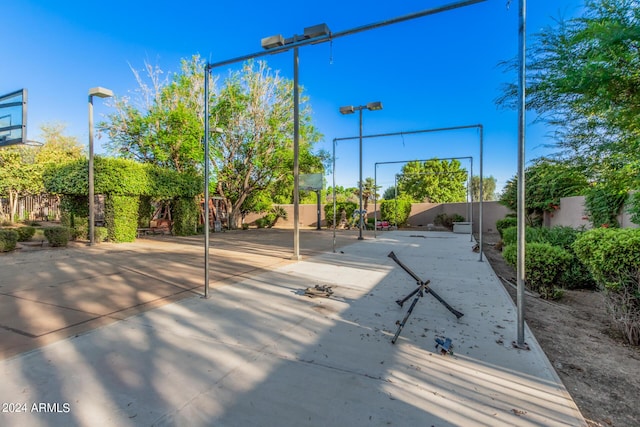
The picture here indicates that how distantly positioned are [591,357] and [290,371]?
252 cm

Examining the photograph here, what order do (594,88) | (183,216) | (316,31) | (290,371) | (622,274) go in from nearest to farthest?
1. (290,371)
2. (622,274)
3. (316,31)
4. (594,88)
5. (183,216)

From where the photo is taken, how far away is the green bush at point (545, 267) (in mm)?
4430

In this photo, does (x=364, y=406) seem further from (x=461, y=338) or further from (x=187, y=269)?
(x=187, y=269)

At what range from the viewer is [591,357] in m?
2.53

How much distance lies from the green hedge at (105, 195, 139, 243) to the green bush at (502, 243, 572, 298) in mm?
11104

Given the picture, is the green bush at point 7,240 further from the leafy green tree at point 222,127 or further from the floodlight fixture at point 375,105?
the floodlight fixture at point 375,105

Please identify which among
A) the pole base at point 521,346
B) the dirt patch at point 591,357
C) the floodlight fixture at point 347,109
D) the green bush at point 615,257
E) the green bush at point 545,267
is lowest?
the dirt patch at point 591,357

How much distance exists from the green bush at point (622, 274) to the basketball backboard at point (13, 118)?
1128 centimetres

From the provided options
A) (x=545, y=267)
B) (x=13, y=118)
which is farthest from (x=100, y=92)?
(x=545, y=267)

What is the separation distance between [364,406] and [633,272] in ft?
9.69

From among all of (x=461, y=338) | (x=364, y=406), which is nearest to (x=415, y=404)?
(x=364, y=406)

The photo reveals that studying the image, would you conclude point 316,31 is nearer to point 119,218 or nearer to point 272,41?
point 272,41

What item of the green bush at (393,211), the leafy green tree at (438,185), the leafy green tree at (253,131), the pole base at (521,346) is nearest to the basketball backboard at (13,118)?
the leafy green tree at (253,131)

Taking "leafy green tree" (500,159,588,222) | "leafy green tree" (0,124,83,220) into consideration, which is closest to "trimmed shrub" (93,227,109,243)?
"leafy green tree" (0,124,83,220)
